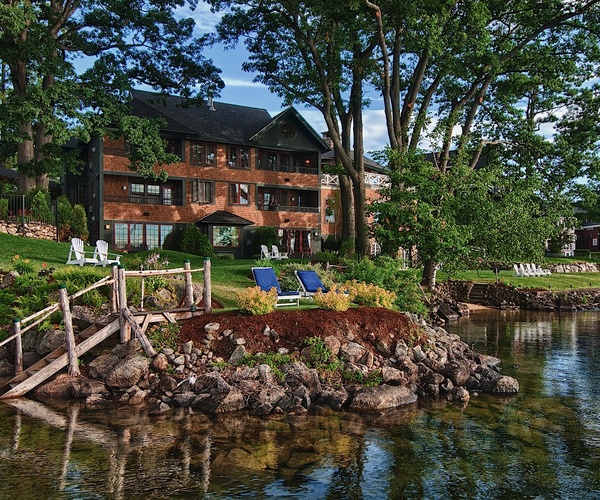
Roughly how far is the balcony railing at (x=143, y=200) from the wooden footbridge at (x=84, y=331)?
21.7 metres

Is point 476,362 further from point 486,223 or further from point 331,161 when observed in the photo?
point 331,161

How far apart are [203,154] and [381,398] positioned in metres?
29.3

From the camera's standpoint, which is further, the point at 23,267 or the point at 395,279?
the point at 395,279

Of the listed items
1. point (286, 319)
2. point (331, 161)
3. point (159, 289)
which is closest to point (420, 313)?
point (286, 319)

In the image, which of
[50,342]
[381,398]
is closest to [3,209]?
[50,342]

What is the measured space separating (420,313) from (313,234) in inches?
945

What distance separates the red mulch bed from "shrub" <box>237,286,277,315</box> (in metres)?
0.15

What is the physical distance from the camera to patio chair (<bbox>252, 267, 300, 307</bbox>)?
599 inches

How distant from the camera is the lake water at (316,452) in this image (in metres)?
7.75

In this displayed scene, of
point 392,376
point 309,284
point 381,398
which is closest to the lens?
point 381,398

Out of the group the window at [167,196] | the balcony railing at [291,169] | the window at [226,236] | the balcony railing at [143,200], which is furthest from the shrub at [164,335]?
the balcony railing at [291,169]

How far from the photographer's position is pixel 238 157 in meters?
39.5

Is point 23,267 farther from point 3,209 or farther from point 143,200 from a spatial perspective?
point 143,200

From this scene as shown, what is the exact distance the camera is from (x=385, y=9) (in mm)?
23172
